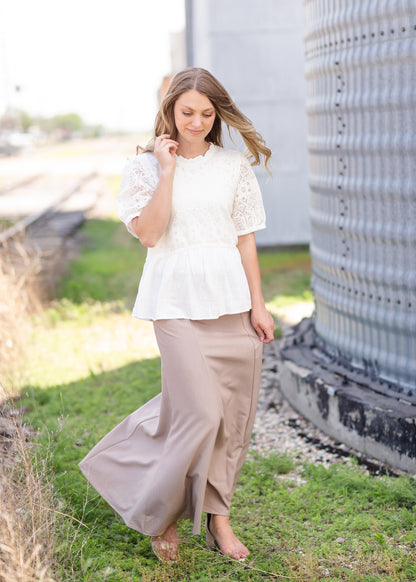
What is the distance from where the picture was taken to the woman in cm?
322

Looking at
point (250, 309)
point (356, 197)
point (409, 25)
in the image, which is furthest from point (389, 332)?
point (409, 25)

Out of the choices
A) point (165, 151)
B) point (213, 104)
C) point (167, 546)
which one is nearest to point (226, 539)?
point (167, 546)

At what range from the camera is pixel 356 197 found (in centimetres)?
469

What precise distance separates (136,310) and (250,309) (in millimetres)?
517

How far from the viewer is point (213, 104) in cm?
331

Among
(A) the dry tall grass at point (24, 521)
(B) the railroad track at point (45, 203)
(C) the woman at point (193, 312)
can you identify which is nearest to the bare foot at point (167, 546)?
(C) the woman at point (193, 312)

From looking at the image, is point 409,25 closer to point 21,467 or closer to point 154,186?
point 154,186

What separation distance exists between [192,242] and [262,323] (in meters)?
0.51

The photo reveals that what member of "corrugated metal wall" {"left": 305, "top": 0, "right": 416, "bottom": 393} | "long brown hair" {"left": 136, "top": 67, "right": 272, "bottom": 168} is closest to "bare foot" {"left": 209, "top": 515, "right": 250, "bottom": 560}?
"corrugated metal wall" {"left": 305, "top": 0, "right": 416, "bottom": 393}

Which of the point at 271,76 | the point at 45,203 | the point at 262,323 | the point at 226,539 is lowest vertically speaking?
the point at 45,203

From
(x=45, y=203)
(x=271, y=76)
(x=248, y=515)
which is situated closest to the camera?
(x=248, y=515)

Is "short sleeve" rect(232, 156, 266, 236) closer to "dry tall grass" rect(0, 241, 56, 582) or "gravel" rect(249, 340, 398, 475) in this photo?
"dry tall grass" rect(0, 241, 56, 582)

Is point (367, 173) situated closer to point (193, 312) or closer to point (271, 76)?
point (193, 312)

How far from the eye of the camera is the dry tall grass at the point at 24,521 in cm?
268
